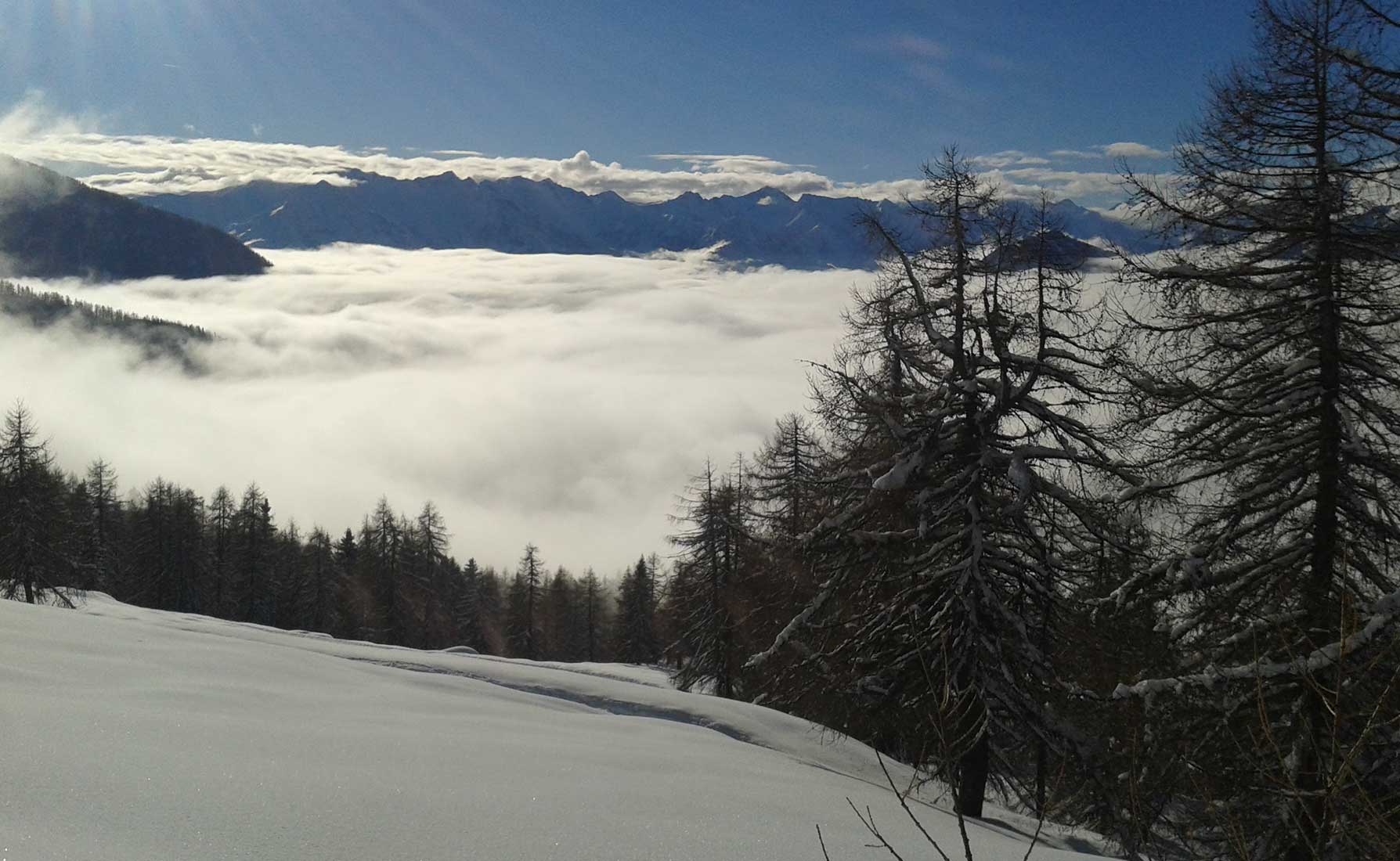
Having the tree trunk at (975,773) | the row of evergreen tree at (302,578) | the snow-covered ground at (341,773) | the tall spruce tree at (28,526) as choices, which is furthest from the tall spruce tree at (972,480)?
the row of evergreen tree at (302,578)

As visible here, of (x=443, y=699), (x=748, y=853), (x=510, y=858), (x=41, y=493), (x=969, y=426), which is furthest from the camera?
(x=41, y=493)

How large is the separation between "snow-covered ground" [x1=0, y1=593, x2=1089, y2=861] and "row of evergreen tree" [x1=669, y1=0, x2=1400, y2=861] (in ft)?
9.97

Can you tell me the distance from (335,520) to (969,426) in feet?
632

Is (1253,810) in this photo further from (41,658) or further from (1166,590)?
(41,658)

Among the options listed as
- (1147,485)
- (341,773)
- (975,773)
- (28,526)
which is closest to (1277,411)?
(1147,485)

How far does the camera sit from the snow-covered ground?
132 inches

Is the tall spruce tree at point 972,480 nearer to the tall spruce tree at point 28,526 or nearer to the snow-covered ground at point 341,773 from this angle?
the snow-covered ground at point 341,773

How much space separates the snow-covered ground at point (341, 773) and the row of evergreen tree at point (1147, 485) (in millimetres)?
3040

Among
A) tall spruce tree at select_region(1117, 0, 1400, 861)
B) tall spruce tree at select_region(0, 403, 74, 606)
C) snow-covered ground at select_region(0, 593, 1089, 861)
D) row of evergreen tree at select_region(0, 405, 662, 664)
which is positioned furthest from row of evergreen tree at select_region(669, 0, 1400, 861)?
row of evergreen tree at select_region(0, 405, 662, 664)

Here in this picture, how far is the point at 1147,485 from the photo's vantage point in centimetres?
965

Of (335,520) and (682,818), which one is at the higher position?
(682,818)

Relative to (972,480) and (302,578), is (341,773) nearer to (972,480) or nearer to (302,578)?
(972,480)

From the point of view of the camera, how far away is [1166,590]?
9281mm

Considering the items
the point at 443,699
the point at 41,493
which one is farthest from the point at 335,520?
the point at 443,699
